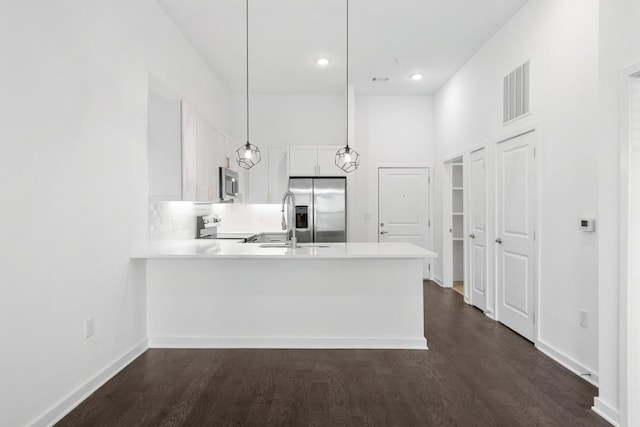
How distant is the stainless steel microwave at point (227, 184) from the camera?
4902 mm

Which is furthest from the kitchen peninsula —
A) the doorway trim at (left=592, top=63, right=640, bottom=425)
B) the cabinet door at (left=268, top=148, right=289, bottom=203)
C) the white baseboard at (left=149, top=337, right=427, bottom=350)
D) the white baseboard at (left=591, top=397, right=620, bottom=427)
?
the cabinet door at (left=268, top=148, right=289, bottom=203)

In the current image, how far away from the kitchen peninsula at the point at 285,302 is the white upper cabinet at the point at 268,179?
9.46 ft

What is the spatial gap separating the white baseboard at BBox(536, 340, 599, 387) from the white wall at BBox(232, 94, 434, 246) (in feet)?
11.3

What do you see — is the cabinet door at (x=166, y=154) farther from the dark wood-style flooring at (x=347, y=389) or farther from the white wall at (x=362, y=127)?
the white wall at (x=362, y=127)

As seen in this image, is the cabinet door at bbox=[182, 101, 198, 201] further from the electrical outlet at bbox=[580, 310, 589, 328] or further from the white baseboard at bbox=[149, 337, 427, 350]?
the electrical outlet at bbox=[580, 310, 589, 328]

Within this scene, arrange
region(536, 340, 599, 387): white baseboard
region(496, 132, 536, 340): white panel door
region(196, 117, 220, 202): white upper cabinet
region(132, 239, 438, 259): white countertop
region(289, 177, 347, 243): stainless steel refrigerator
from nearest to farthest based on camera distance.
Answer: region(536, 340, 599, 387): white baseboard, region(132, 239, 438, 259): white countertop, region(496, 132, 536, 340): white panel door, region(196, 117, 220, 202): white upper cabinet, region(289, 177, 347, 243): stainless steel refrigerator

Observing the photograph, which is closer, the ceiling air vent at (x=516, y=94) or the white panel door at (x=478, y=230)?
the ceiling air vent at (x=516, y=94)

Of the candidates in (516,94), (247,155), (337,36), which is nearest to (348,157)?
(247,155)

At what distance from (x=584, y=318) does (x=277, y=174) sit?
462 cm

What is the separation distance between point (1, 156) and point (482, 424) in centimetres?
291

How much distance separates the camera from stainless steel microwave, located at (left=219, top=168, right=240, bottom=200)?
4.90 meters

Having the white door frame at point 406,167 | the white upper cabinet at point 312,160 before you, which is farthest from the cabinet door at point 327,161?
the white door frame at point 406,167

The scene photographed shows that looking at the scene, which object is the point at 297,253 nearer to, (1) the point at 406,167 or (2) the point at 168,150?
(2) the point at 168,150

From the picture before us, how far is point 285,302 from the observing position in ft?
11.8
